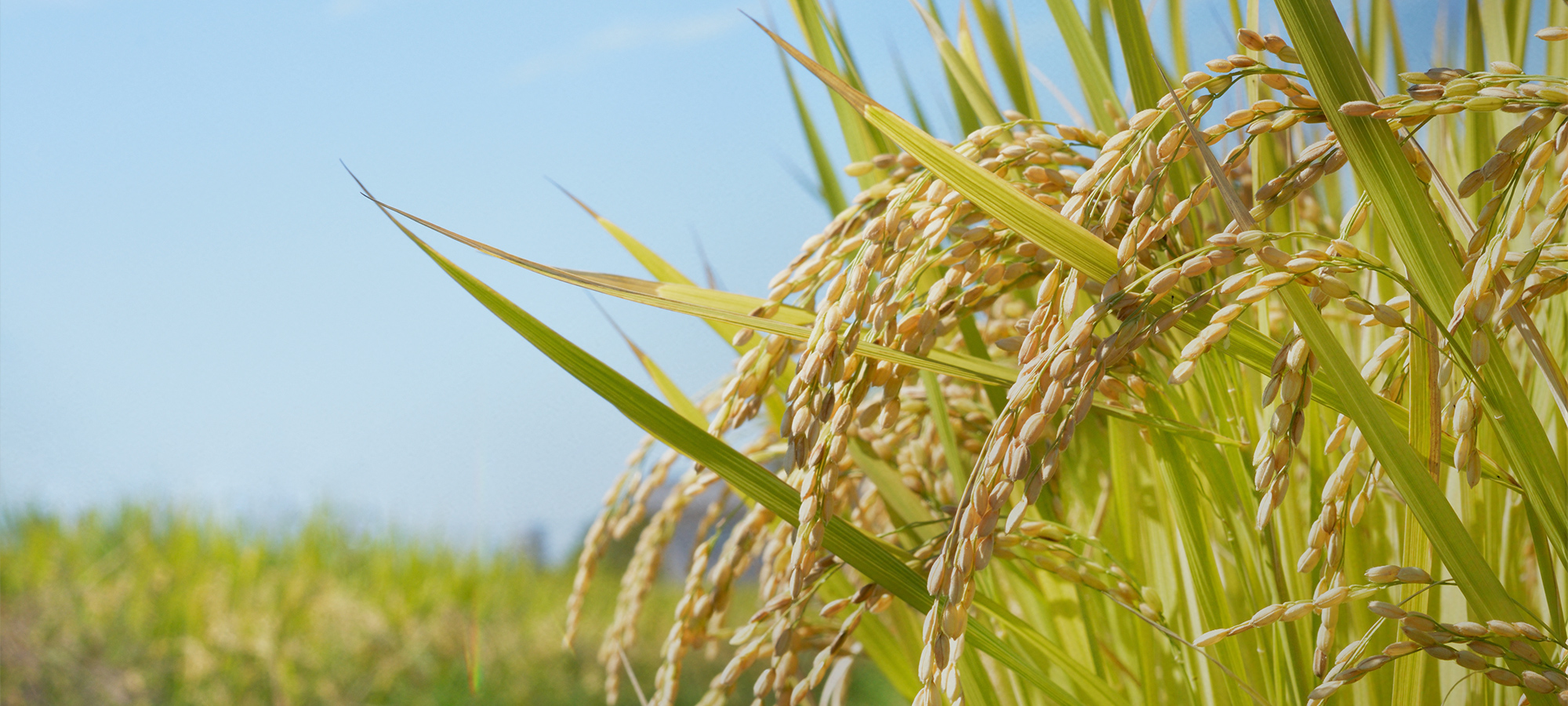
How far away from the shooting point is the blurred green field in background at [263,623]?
1.43 m

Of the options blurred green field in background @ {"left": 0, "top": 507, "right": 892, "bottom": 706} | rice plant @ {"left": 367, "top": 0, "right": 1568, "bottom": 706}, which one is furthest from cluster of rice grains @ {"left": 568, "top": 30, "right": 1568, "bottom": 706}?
blurred green field in background @ {"left": 0, "top": 507, "right": 892, "bottom": 706}

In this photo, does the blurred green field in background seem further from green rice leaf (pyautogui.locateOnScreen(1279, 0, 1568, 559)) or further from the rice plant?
green rice leaf (pyautogui.locateOnScreen(1279, 0, 1568, 559))

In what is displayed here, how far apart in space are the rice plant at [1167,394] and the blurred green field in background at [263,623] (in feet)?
3.00

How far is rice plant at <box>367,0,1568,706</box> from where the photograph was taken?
281 mm

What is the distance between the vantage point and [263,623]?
151 cm

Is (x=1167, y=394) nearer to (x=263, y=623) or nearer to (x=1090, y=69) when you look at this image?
(x=1090, y=69)

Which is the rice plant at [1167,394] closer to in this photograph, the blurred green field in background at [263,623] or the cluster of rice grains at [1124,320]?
the cluster of rice grains at [1124,320]

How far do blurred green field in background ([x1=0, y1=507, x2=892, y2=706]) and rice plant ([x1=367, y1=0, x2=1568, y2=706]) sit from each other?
36.0 inches

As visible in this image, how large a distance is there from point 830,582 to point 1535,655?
0.40 meters

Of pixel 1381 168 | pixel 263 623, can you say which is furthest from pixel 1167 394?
pixel 263 623

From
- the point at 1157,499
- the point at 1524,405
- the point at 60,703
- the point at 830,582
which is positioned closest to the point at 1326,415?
the point at 1157,499

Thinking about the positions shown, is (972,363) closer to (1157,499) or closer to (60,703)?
(1157,499)

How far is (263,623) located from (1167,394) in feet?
5.45

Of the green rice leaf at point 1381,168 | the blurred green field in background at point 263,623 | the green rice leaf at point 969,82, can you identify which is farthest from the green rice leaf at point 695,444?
the blurred green field in background at point 263,623
